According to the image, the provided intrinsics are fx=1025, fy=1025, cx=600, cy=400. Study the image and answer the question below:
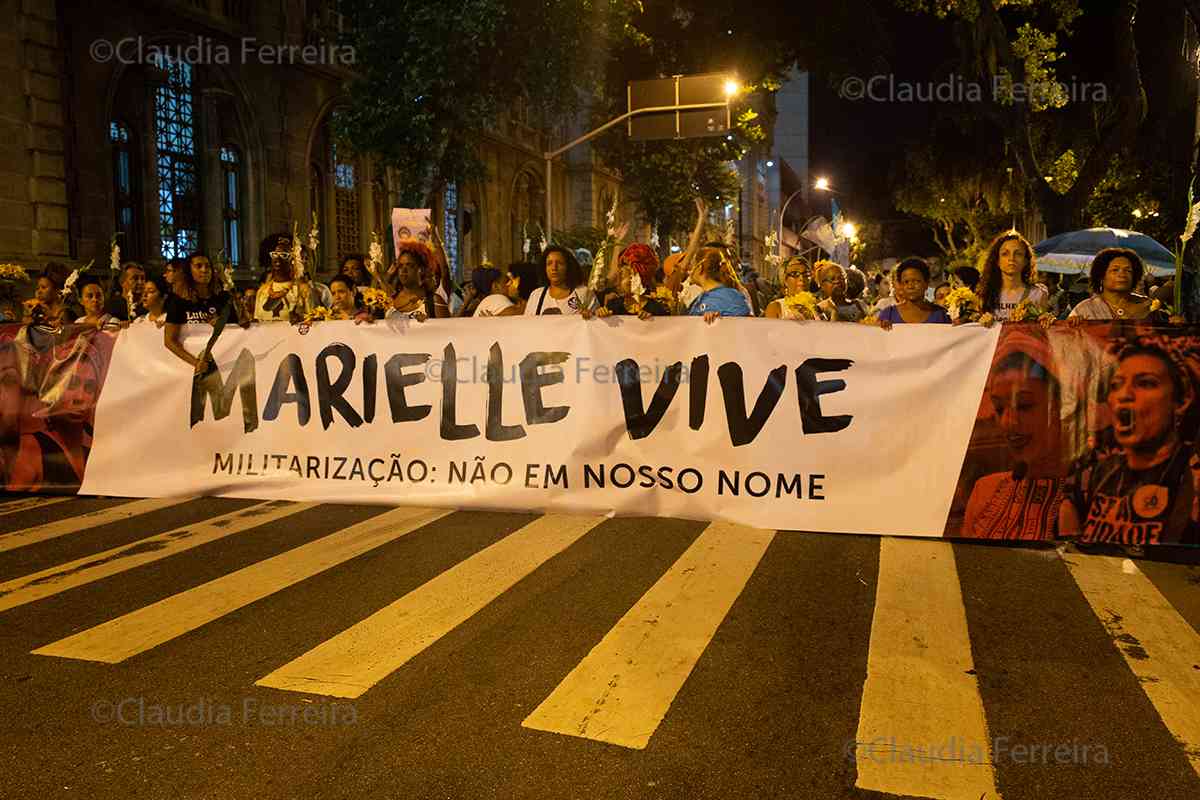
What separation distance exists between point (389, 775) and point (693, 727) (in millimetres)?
1016

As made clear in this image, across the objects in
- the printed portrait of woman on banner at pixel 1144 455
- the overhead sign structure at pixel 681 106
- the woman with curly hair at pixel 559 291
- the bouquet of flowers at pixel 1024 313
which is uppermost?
the overhead sign structure at pixel 681 106

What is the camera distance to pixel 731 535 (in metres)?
6.19

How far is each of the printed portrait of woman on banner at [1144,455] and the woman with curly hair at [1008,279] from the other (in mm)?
1131

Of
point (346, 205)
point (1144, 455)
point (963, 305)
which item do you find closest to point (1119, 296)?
point (963, 305)

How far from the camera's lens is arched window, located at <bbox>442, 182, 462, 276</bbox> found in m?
30.9

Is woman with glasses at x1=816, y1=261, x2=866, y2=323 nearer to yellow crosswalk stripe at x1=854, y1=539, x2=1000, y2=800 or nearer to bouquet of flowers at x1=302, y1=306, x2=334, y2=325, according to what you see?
bouquet of flowers at x1=302, y1=306, x2=334, y2=325

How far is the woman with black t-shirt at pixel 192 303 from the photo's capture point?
771 centimetres

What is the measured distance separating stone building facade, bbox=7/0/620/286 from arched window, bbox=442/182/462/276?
429 cm

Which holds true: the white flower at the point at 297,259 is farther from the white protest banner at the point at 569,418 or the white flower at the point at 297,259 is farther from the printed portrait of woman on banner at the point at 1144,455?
the printed portrait of woman on banner at the point at 1144,455

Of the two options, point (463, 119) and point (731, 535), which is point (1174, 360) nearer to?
point (731, 535)

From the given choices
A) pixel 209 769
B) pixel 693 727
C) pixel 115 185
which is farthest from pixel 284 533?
pixel 115 185

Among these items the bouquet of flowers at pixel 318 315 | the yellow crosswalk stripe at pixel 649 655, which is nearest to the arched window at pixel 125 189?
the bouquet of flowers at pixel 318 315

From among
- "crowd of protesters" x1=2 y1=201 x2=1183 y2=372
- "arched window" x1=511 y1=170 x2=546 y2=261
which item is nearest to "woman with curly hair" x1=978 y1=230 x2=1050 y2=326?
"crowd of protesters" x1=2 y1=201 x2=1183 y2=372

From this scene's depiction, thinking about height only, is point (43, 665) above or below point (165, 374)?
below
